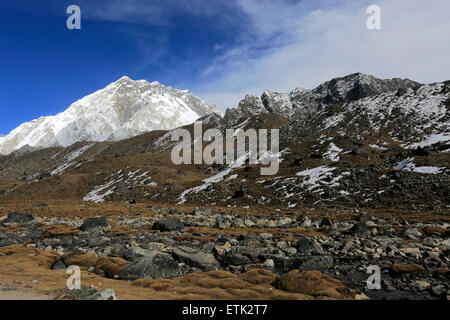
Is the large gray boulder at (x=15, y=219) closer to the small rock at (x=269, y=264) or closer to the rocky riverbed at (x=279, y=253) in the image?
the rocky riverbed at (x=279, y=253)

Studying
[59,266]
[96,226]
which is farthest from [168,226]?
[59,266]

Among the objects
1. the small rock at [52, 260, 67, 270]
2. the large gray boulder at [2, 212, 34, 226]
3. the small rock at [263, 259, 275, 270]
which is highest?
the large gray boulder at [2, 212, 34, 226]

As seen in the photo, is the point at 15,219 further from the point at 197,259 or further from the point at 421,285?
the point at 421,285

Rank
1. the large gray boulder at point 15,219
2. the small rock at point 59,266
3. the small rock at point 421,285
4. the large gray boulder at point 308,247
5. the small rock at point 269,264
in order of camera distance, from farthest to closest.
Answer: the large gray boulder at point 15,219 < the large gray boulder at point 308,247 < the small rock at point 59,266 < the small rock at point 269,264 < the small rock at point 421,285

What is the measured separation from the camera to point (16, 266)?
52.0 feet

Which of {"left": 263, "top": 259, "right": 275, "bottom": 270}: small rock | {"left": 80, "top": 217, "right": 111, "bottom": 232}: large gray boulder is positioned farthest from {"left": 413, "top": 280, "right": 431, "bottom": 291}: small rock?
{"left": 80, "top": 217, "right": 111, "bottom": 232}: large gray boulder

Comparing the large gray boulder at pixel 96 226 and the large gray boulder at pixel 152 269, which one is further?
the large gray boulder at pixel 96 226

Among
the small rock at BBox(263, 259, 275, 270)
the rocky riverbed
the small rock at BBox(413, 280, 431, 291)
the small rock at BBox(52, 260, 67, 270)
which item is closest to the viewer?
the small rock at BBox(413, 280, 431, 291)

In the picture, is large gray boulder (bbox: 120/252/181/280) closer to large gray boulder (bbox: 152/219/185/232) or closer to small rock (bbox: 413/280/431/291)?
small rock (bbox: 413/280/431/291)

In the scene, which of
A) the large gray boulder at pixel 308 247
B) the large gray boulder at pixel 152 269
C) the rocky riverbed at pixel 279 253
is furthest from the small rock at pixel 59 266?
the large gray boulder at pixel 308 247

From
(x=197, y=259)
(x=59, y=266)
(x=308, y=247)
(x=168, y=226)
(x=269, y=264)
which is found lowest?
(x=59, y=266)

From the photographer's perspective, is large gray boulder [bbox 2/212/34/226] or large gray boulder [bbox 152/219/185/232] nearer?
large gray boulder [bbox 152/219/185/232]
